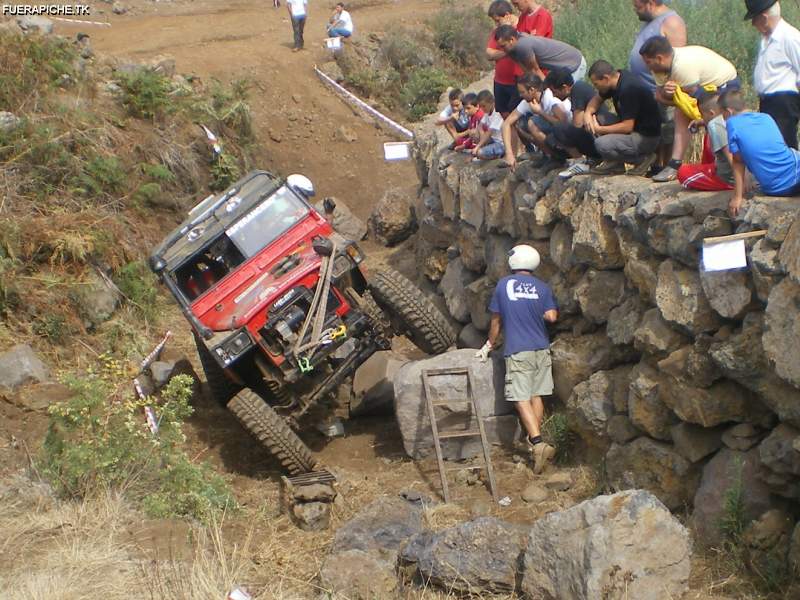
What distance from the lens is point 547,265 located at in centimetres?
945

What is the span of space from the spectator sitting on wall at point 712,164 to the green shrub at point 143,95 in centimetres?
1142

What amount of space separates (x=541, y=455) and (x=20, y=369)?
5.82 meters

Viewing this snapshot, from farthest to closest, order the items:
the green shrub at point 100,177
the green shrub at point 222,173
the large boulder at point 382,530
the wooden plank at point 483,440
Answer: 1. the green shrub at point 222,173
2. the green shrub at point 100,177
3. the wooden plank at point 483,440
4. the large boulder at point 382,530

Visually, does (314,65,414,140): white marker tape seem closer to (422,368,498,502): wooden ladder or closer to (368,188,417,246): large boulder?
(368,188,417,246): large boulder

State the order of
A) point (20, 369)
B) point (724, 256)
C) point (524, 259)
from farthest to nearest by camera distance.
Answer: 1. point (20, 369)
2. point (524, 259)
3. point (724, 256)

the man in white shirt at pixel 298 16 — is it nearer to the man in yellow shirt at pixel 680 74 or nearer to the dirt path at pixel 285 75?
the dirt path at pixel 285 75

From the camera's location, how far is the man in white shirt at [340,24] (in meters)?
21.9

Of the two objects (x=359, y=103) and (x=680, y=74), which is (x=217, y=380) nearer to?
(x=680, y=74)

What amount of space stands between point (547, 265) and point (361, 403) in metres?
2.47

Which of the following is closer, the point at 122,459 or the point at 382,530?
the point at 382,530

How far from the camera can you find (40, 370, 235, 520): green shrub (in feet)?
25.4

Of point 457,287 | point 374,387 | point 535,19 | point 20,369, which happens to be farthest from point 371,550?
point 20,369

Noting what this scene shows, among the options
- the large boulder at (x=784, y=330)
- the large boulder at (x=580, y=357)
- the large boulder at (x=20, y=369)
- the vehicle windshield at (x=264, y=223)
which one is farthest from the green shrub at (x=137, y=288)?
A: the large boulder at (x=784, y=330)

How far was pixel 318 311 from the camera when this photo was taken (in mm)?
9344
